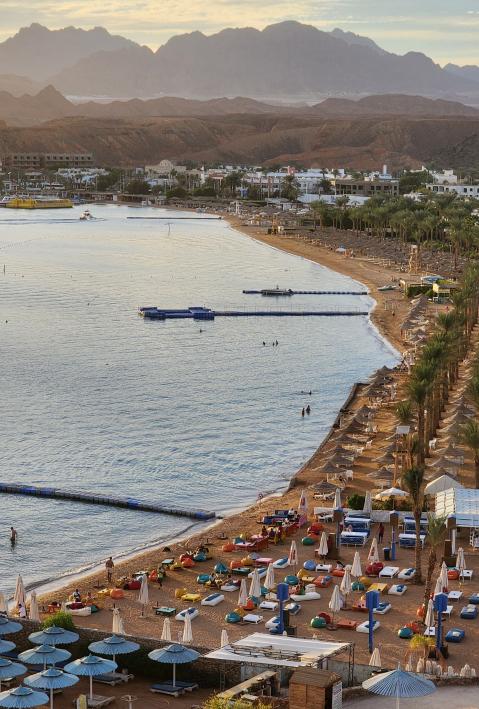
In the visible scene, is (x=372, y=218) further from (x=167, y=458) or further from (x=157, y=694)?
(x=157, y=694)

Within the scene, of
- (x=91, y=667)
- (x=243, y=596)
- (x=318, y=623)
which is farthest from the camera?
(x=243, y=596)

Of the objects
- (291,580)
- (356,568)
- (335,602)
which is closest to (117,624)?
(335,602)

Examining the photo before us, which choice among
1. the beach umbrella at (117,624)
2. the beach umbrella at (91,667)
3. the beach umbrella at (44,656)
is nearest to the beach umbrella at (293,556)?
the beach umbrella at (117,624)

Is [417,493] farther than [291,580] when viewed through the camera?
Yes

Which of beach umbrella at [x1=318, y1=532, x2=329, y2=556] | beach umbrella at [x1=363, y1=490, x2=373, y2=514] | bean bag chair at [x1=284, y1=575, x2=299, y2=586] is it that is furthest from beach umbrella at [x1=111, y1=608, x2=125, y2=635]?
beach umbrella at [x1=363, y1=490, x2=373, y2=514]

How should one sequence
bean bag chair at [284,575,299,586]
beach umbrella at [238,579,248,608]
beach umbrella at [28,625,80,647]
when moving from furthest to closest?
bean bag chair at [284,575,299,586] < beach umbrella at [238,579,248,608] < beach umbrella at [28,625,80,647]

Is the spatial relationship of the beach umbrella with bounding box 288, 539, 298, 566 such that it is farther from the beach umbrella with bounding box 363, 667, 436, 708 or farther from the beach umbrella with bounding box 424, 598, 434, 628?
the beach umbrella with bounding box 363, 667, 436, 708

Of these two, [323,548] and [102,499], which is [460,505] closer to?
[323,548]
